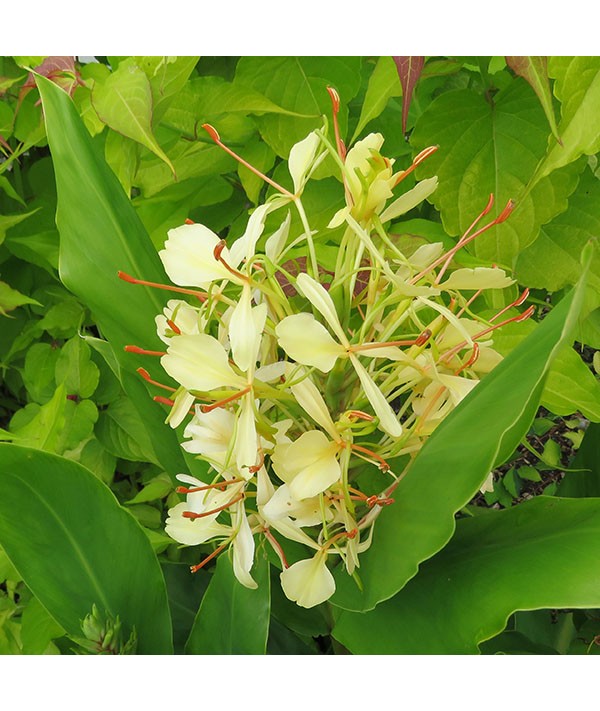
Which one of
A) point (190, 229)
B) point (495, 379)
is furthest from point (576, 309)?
point (190, 229)

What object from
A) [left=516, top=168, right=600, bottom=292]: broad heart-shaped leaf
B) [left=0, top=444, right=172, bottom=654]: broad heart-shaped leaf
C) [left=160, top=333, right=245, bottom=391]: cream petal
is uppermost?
[left=160, top=333, right=245, bottom=391]: cream petal

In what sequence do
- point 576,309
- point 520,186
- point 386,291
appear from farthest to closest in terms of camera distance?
1. point 520,186
2. point 386,291
3. point 576,309

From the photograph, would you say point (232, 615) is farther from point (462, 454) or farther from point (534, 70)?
point (534, 70)

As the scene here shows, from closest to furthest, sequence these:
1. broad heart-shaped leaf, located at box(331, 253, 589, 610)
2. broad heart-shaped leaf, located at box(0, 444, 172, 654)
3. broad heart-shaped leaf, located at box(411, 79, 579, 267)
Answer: broad heart-shaped leaf, located at box(331, 253, 589, 610), broad heart-shaped leaf, located at box(0, 444, 172, 654), broad heart-shaped leaf, located at box(411, 79, 579, 267)

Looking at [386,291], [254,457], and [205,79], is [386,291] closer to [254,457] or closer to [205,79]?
[254,457]

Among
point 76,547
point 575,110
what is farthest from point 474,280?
point 76,547

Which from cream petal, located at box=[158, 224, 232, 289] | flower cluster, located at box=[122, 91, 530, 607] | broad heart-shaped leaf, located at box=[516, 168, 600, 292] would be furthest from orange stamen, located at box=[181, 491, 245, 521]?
broad heart-shaped leaf, located at box=[516, 168, 600, 292]

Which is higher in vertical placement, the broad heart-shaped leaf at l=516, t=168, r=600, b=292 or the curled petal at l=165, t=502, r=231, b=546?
the broad heart-shaped leaf at l=516, t=168, r=600, b=292

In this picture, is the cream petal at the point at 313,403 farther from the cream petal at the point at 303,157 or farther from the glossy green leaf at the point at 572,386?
the glossy green leaf at the point at 572,386

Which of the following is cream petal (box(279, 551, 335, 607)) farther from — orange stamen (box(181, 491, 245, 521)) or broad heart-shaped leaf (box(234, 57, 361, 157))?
broad heart-shaped leaf (box(234, 57, 361, 157))
